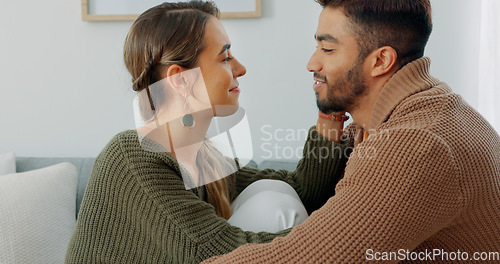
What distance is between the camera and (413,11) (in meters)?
1.11

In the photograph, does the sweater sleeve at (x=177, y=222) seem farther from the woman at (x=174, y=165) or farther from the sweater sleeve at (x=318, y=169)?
the sweater sleeve at (x=318, y=169)

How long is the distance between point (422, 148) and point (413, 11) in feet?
1.35

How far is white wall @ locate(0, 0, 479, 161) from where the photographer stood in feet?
6.06

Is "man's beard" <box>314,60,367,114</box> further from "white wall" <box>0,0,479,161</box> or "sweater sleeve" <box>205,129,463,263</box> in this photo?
"white wall" <box>0,0,479,161</box>

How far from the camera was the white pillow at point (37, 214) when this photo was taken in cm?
160

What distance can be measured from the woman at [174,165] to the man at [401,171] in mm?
122

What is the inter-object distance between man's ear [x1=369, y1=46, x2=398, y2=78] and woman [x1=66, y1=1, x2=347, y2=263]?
0.27 meters

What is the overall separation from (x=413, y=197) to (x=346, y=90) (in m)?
0.42

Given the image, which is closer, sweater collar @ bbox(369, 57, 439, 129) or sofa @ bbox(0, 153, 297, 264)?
sweater collar @ bbox(369, 57, 439, 129)

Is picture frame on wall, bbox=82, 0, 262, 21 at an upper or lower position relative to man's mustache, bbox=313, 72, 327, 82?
upper

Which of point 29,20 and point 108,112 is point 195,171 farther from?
point 29,20

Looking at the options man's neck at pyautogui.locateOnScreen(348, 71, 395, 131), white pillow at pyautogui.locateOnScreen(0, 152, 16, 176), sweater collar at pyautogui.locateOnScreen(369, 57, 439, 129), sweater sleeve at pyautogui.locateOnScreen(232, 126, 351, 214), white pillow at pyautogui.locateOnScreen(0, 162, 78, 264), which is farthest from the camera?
white pillow at pyautogui.locateOnScreen(0, 152, 16, 176)

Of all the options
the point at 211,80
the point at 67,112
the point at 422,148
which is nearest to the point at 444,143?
the point at 422,148

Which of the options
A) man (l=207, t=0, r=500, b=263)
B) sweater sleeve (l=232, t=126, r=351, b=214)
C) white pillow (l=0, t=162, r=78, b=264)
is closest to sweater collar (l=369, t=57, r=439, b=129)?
man (l=207, t=0, r=500, b=263)
